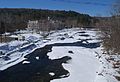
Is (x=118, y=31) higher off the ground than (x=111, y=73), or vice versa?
(x=118, y=31)

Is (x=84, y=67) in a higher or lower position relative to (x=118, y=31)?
lower

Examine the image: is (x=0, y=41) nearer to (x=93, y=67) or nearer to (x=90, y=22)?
(x=93, y=67)

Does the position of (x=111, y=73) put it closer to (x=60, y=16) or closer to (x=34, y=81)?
(x=34, y=81)

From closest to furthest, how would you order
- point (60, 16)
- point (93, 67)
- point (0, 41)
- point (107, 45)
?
point (93, 67) → point (107, 45) → point (0, 41) → point (60, 16)

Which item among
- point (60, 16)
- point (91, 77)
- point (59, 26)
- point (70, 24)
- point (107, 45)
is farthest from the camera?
point (60, 16)

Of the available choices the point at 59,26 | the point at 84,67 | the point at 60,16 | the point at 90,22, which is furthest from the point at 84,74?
the point at 60,16

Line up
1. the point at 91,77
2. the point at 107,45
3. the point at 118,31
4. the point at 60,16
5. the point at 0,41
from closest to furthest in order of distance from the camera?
the point at 91,77
the point at 118,31
the point at 107,45
the point at 0,41
the point at 60,16

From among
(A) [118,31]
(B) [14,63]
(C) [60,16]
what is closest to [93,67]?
(A) [118,31]

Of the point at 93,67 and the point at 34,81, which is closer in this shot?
the point at 34,81

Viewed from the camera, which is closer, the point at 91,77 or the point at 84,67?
the point at 91,77
